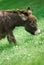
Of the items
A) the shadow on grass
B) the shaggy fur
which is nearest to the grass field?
the shadow on grass

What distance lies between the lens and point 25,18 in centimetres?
1228

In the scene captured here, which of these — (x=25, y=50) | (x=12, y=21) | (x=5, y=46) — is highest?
(x=25, y=50)

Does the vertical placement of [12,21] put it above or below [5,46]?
above

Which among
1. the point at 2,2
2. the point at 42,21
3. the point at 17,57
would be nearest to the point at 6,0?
the point at 2,2

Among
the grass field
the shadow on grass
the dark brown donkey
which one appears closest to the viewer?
the grass field

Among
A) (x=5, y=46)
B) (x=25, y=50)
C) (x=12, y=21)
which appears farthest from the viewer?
(x=12, y=21)

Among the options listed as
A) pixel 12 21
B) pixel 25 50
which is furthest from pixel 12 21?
pixel 25 50

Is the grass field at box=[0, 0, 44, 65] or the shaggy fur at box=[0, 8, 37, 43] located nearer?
the grass field at box=[0, 0, 44, 65]

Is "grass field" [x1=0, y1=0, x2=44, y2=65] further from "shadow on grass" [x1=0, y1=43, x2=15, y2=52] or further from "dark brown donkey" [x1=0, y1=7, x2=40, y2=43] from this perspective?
"dark brown donkey" [x1=0, y1=7, x2=40, y2=43]

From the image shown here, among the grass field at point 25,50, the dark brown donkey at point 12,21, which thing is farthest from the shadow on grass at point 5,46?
the dark brown donkey at point 12,21

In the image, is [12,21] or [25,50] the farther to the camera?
[12,21]

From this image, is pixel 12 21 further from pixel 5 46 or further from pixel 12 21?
pixel 5 46

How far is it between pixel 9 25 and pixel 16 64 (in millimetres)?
4386

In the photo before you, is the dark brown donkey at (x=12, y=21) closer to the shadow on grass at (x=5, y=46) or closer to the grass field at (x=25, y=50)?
the shadow on grass at (x=5, y=46)
